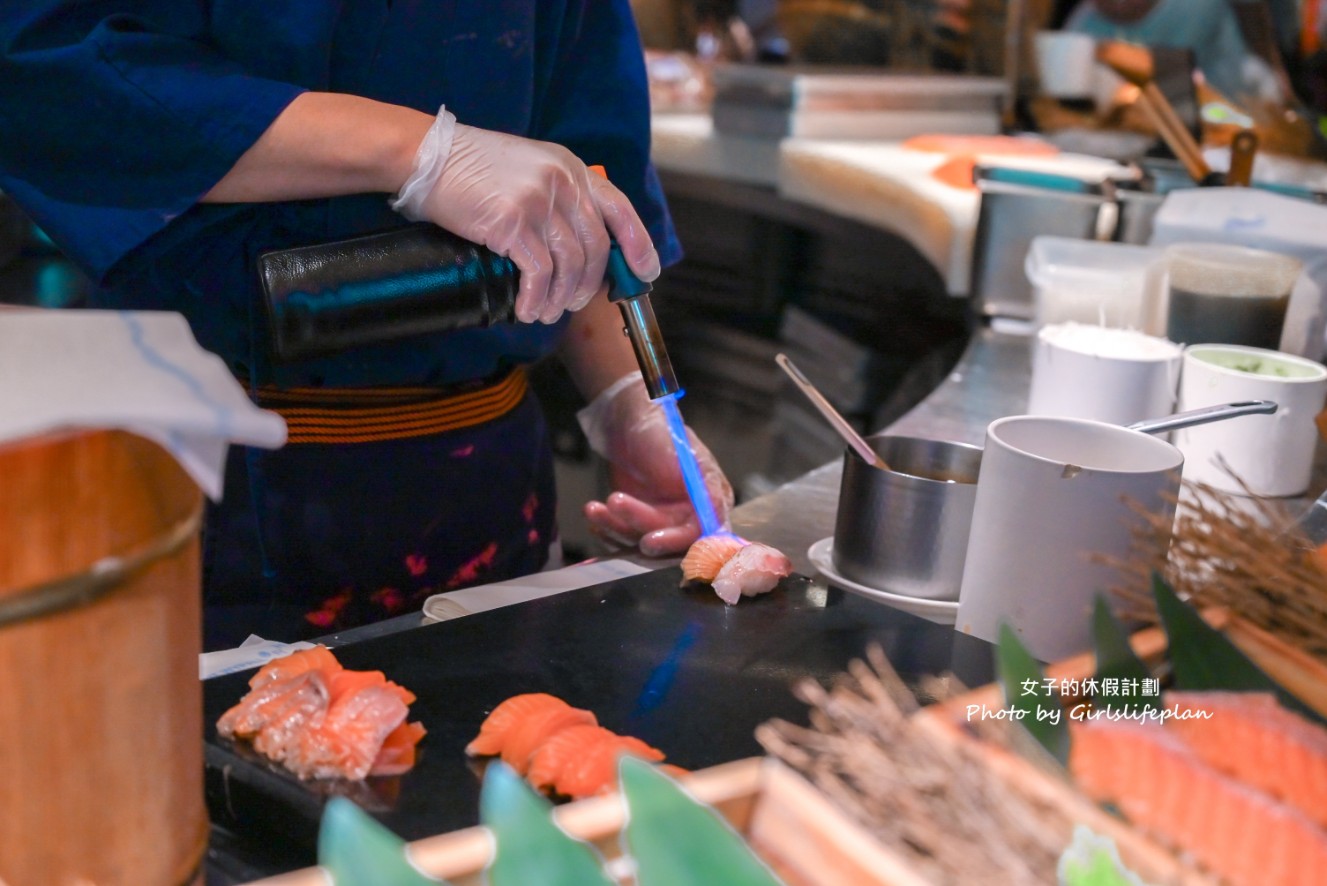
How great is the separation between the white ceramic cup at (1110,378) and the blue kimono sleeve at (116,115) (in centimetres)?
111

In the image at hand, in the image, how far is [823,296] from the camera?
4.13 m

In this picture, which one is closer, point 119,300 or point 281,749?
point 281,749

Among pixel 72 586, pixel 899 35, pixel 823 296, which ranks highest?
pixel 899 35

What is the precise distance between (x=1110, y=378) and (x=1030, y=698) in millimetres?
1065

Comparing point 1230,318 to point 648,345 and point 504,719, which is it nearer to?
point 648,345

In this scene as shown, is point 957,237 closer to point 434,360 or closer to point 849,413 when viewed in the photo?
point 849,413

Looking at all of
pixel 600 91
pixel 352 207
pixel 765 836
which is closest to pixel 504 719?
pixel 765 836

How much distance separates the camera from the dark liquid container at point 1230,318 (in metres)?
1.97

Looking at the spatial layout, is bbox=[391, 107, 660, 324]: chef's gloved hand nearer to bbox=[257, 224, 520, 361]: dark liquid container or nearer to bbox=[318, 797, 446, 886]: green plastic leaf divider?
bbox=[257, 224, 520, 361]: dark liquid container

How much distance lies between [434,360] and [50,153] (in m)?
0.50

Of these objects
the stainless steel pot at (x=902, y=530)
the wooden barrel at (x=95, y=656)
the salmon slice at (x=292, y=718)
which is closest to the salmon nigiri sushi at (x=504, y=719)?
the salmon slice at (x=292, y=718)

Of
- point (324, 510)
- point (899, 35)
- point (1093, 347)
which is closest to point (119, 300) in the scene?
point (324, 510)

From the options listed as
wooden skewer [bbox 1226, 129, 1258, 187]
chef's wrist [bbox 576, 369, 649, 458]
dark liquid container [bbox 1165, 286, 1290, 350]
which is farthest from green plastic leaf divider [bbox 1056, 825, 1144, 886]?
wooden skewer [bbox 1226, 129, 1258, 187]

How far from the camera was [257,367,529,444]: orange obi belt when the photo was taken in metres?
1.56
